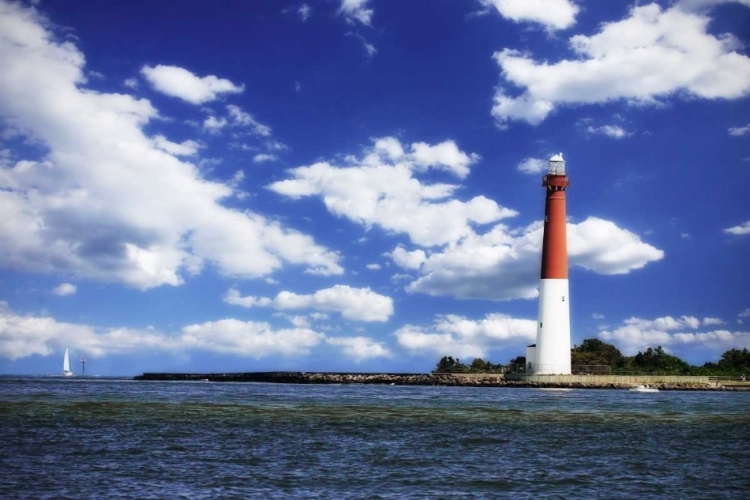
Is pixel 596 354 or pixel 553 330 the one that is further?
pixel 596 354

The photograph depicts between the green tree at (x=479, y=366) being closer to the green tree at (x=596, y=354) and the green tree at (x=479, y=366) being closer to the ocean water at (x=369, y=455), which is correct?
the green tree at (x=596, y=354)

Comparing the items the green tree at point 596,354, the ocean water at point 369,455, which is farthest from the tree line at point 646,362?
the ocean water at point 369,455

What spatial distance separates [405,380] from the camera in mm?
97875

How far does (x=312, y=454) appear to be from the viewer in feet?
75.5

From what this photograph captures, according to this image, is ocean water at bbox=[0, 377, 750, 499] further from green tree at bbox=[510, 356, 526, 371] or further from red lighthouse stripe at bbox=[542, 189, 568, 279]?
green tree at bbox=[510, 356, 526, 371]

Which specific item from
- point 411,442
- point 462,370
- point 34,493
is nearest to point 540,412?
point 411,442

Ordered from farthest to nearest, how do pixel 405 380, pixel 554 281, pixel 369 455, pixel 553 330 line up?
pixel 405 380 < pixel 553 330 < pixel 554 281 < pixel 369 455

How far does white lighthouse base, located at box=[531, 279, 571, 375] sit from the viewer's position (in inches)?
2534

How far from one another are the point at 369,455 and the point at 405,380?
75824mm

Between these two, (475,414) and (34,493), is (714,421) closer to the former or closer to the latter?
(475,414)

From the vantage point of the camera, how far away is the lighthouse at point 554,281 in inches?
2532

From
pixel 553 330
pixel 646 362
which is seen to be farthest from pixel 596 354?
pixel 553 330

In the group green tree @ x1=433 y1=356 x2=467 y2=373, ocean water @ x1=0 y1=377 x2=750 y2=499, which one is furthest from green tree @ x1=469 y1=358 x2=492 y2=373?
ocean water @ x1=0 y1=377 x2=750 y2=499

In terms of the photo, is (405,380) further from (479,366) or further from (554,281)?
(554,281)
